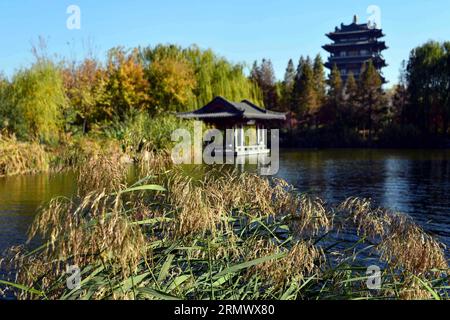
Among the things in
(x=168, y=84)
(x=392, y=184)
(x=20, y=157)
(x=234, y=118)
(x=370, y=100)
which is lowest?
(x=392, y=184)

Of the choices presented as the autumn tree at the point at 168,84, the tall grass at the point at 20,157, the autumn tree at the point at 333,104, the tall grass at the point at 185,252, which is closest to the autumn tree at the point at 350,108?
the autumn tree at the point at 333,104

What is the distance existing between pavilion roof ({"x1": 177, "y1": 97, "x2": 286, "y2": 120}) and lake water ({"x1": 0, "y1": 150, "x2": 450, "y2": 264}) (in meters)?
→ 5.57

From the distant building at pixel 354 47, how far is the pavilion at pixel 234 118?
26458 millimetres

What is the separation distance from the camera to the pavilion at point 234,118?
81.6 feet

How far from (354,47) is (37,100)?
39453 mm

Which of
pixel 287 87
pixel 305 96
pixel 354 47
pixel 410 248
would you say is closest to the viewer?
pixel 410 248

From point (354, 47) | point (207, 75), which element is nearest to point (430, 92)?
point (207, 75)

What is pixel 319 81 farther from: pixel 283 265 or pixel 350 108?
pixel 283 265

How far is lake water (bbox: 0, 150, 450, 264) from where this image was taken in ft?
28.0

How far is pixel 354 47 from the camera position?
51875 mm

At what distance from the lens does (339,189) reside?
1316cm

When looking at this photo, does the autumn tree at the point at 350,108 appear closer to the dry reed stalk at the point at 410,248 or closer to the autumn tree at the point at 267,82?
the autumn tree at the point at 267,82
